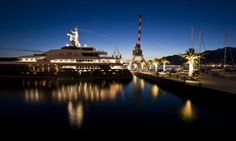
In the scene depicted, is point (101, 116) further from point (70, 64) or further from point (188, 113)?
point (70, 64)

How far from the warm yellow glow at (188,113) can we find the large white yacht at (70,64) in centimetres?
3459

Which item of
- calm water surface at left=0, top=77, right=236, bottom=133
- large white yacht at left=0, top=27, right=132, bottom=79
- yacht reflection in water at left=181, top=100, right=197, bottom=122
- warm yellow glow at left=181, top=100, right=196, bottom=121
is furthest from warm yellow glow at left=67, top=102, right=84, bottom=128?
large white yacht at left=0, top=27, right=132, bottom=79

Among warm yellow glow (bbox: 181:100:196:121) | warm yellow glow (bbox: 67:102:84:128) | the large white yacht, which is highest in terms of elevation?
the large white yacht

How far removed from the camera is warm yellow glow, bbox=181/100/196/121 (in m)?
20.7

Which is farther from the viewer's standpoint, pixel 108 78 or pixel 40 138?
pixel 108 78

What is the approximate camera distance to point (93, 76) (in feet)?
192

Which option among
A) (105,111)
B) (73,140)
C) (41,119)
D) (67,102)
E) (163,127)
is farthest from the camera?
(67,102)

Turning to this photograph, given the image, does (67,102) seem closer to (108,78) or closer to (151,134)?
(151,134)

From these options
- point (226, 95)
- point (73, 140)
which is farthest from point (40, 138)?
point (226, 95)

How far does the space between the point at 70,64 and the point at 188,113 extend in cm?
4186

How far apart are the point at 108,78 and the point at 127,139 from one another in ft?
145

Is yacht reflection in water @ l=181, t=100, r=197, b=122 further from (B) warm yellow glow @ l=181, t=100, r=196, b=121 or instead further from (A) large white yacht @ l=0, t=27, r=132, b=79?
(A) large white yacht @ l=0, t=27, r=132, b=79

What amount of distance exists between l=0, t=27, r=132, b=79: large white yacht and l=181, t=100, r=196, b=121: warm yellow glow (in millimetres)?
34585

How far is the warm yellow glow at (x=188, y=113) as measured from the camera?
20658 mm
